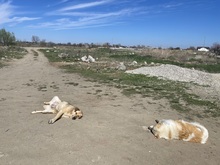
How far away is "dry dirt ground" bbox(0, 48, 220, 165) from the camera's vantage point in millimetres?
5402

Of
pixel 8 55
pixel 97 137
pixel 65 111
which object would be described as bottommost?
pixel 97 137

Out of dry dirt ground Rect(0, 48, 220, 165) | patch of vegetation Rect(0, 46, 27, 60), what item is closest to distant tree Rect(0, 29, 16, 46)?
patch of vegetation Rect(0, 46, 27, 60)

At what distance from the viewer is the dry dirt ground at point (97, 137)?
5.40 metres

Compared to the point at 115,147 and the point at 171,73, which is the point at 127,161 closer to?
the point at 115,147

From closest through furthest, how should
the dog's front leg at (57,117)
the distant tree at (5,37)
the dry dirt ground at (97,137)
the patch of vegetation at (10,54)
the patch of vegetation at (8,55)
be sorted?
the dry dirt ground at (97,137), the dog's front leg at (57,117), the patch of vegetation at (8,55), the patch of vegetation at (10,54), the distant tree at (5,37)

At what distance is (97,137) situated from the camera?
6.36 metres

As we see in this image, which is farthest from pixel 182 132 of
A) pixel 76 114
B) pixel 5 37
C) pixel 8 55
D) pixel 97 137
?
pixel 5 37

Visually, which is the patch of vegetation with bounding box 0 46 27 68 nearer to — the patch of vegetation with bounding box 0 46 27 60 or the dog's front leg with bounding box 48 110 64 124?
the patch of vegetation with bounding box 0 46 27 60

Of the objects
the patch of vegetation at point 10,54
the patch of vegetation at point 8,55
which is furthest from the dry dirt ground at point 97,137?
the patch of vegetation at point 10,54

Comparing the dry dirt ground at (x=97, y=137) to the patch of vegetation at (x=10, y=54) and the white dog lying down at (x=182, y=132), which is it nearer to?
the white dog lying down at (x=182, y=132)

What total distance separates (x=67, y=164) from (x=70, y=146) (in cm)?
76

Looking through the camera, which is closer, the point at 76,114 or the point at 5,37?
the point at 76,114

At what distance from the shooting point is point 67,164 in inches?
200

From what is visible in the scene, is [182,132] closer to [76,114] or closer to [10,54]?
[76,114]
